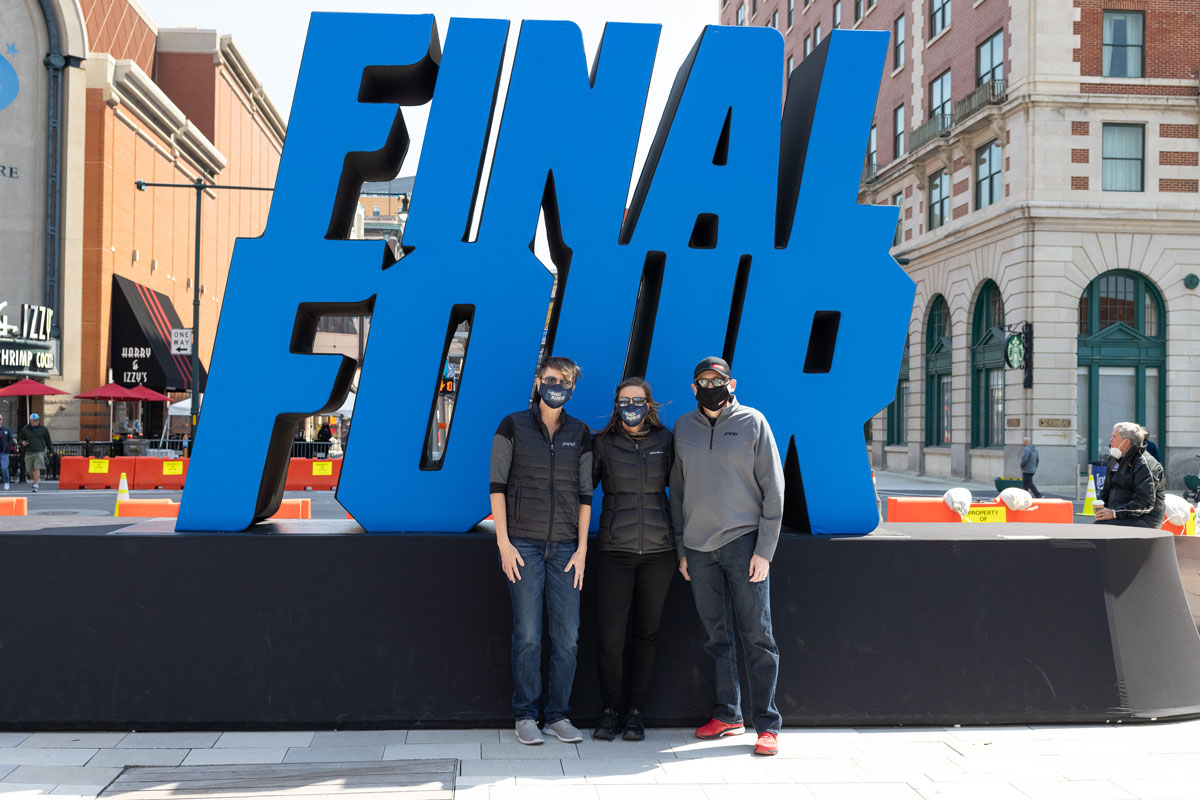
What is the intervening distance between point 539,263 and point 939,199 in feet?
96.1

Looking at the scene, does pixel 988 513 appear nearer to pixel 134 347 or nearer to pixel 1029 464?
pixel 1029 464

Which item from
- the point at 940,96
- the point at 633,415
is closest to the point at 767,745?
the point at 633,415

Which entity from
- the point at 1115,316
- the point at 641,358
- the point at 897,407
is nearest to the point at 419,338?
the point at 641,358

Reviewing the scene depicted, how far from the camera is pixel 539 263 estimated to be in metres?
5.56

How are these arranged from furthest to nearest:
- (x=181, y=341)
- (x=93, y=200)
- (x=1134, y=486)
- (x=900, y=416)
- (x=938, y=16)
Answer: (x=900, y=416), (x=938, y=16), (x=93, y=200), (x=181, y=341), (x=1134, y=486)

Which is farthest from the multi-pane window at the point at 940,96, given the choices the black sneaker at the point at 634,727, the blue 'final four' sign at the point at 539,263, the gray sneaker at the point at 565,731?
the gray sneaker at the point at 565,731

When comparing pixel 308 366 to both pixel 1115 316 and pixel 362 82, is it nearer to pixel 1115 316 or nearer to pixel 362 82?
pixel 362 82

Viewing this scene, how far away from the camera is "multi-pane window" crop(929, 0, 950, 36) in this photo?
30.7 m

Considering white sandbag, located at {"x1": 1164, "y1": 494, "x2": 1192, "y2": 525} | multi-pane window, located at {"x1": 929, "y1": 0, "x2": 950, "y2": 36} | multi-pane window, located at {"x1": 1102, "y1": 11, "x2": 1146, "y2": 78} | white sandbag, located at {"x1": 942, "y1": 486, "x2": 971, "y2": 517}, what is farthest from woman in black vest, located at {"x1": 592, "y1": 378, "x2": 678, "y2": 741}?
multi-pane window, located at {"x1": 929, "y1": 0, "x2": 950, "y2": 36}

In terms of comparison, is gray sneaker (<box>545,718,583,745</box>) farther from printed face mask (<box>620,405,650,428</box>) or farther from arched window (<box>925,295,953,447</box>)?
arched window (<box>925,295,953,447</box>)

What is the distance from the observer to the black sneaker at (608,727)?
5000mm

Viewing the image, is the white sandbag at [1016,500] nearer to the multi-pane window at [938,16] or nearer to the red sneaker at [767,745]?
the red sneaker at [767,745]

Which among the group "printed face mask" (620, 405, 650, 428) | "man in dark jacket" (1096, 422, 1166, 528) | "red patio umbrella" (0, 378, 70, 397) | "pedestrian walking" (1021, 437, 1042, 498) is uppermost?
"red patio umbrella" (0, 378, 70, 397)

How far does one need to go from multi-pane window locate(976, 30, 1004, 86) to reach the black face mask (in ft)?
86.4
